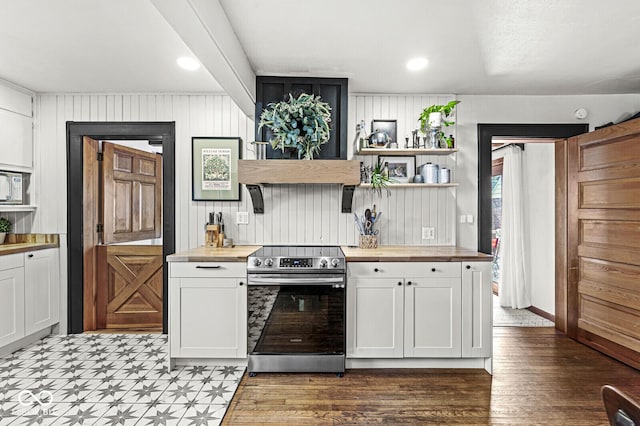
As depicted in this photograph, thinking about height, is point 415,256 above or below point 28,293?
above

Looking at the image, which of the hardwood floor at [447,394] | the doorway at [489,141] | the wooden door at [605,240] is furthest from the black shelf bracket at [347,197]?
the wooden door at [605,240]

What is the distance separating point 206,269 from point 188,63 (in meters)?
1.56

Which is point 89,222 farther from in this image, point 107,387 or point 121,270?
point 107,387

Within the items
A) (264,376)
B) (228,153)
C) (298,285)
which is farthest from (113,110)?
(264,376)

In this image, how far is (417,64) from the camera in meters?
2.88

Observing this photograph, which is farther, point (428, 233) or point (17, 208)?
point (428, 233)

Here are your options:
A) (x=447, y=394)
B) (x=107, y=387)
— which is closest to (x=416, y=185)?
(x=447, y=394)

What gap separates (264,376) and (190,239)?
1494mm

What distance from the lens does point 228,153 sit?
350cm

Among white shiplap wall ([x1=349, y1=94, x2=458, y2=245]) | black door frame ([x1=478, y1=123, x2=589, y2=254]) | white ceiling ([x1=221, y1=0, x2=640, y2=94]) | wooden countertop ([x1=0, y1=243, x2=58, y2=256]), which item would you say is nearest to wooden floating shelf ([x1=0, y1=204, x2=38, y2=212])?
wooden countertop ([x1=0, y1=243, x2=58, y2=256])

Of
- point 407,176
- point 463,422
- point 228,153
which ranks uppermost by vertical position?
point 228,153

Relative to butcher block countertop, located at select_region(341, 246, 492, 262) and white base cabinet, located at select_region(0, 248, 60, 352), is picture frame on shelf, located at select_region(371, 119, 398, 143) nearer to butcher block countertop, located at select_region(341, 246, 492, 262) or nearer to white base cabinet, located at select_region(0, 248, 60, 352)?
butcher block countertop, located at select_region(341, 246, 492, 262)

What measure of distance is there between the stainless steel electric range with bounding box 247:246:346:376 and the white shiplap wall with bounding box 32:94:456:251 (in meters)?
0.78

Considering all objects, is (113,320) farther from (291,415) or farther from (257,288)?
(291,415)
